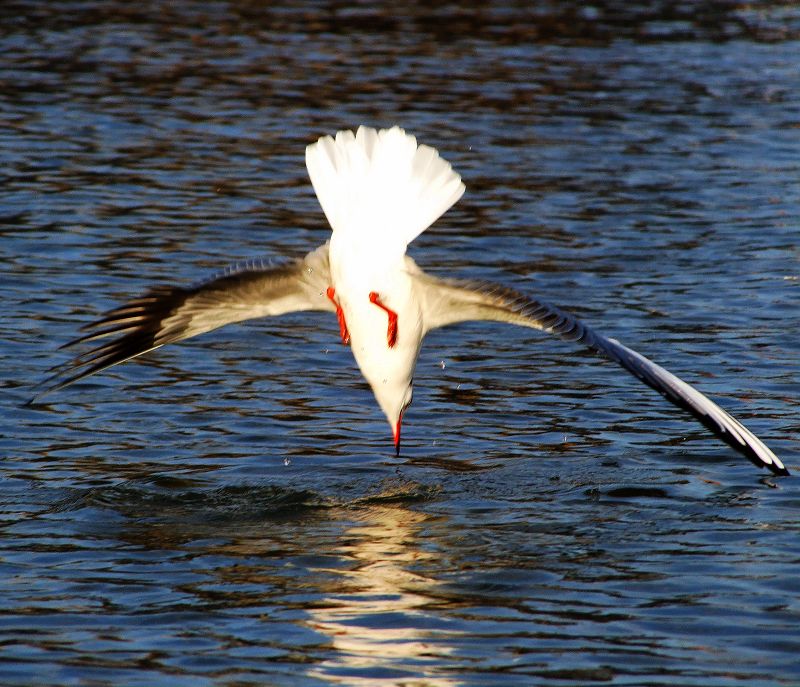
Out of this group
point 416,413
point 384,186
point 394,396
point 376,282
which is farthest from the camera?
point 416,413

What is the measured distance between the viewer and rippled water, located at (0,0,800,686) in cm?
636

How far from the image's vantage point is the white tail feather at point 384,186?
770 centimetres

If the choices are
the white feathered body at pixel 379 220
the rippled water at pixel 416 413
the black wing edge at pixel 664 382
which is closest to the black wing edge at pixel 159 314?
the white feathered body at pixel 379 220

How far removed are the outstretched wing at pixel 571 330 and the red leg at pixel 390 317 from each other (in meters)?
0.21

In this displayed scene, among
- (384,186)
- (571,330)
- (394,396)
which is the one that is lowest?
(394,396)

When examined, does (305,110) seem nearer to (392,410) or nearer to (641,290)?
(641,290)

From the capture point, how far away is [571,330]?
23.9ft

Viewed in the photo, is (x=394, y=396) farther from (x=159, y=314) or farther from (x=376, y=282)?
(x=159, y=314)

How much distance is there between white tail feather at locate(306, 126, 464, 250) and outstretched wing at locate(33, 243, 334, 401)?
0.32 meters

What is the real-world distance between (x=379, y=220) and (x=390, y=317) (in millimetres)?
468

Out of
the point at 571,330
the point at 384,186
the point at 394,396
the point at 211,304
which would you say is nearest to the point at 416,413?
the point at 394,396

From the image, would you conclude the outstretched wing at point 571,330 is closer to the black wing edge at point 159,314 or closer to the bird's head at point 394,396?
the bird's head at point 394,396

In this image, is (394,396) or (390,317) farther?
(394,396)

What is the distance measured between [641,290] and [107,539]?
5.62 meters
